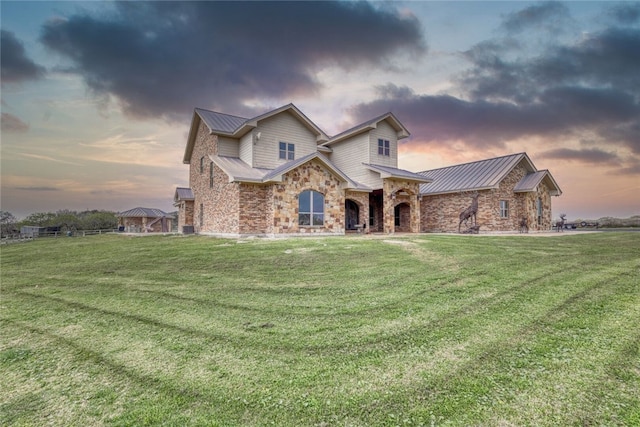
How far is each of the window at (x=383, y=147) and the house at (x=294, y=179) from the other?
8cm

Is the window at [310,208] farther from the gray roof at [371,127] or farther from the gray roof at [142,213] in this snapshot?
the gray roof at [142,213]

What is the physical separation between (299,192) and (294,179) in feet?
2.64

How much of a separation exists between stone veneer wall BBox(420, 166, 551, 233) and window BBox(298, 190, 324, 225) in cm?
1097


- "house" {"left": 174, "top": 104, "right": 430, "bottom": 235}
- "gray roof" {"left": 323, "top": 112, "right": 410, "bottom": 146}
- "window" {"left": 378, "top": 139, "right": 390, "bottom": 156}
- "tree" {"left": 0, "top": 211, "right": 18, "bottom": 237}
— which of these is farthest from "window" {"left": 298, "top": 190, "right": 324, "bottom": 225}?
"tree" {"left": 0, "top": 211, "right": 18, "bottom": 237}

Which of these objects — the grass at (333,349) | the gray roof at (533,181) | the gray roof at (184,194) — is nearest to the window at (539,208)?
the gray roof at (533,181)

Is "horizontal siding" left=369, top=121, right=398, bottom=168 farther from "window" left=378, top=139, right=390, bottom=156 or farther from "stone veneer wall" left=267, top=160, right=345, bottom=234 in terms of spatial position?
"stone veneer wall" left=267, top=160, right=345, bottom=234

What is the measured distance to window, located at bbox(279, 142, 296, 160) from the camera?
20797 mm

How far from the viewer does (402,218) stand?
2434 cm

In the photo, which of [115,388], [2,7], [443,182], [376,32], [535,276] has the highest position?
[376,32]

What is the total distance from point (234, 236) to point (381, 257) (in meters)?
9.84

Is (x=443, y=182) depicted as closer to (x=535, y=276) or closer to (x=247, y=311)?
(x=535, y=276)

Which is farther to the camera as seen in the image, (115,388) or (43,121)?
(43,121)

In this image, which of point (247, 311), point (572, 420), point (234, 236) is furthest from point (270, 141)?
point (572, 420)

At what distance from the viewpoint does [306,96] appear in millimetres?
22047
